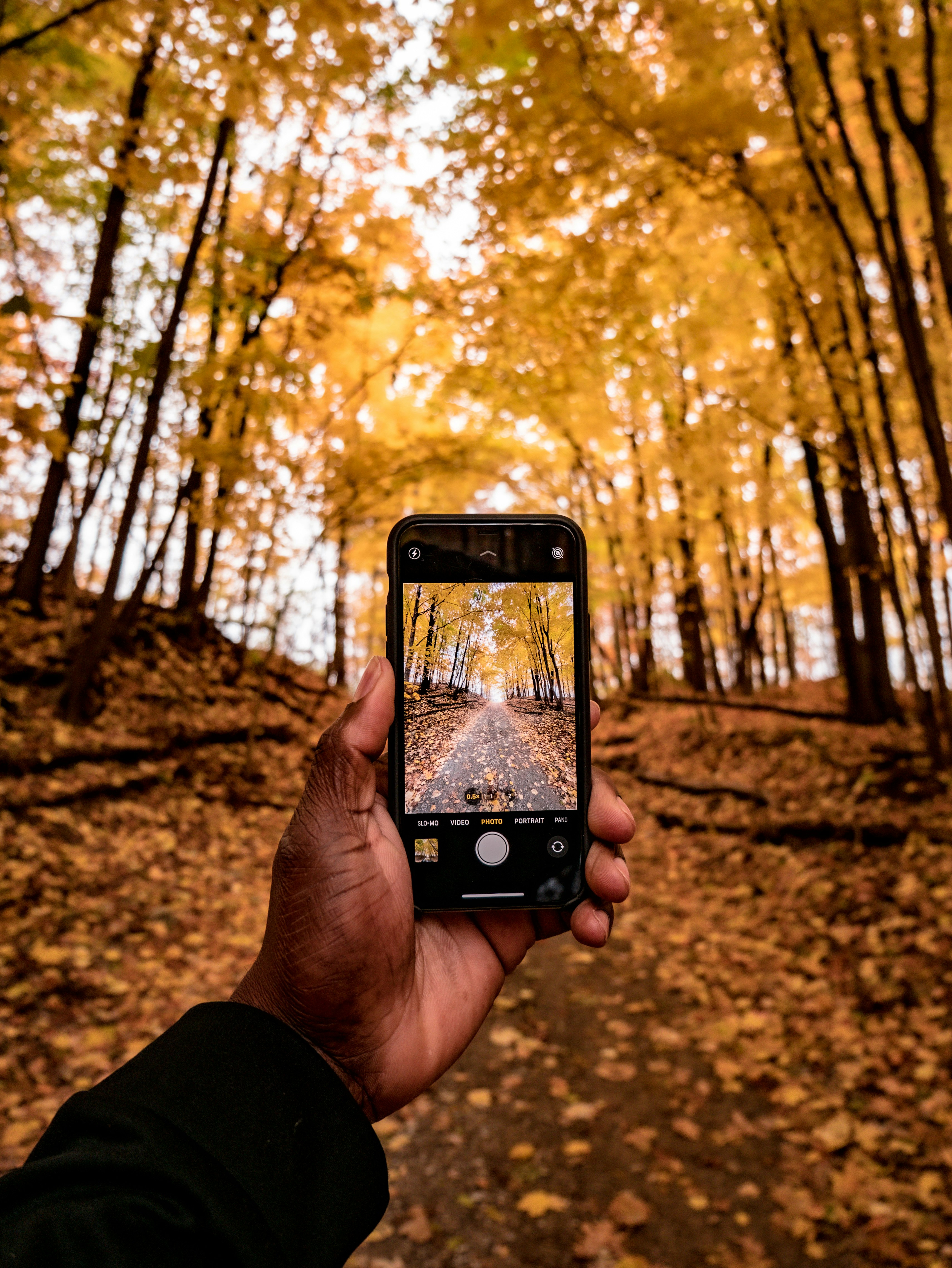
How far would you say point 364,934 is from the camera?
1384 mm

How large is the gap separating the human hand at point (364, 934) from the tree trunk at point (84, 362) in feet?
20.0

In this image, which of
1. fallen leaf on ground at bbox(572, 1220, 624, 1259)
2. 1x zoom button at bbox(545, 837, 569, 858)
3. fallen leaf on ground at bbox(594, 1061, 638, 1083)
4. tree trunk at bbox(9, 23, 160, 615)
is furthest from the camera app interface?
tree trunk at bbox(9, 23, 160, 615)

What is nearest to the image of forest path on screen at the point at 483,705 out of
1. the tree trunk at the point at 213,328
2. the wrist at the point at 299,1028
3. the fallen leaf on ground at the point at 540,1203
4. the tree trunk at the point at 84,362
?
the wrist at the point at 299,1028

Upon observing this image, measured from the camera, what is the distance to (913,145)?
14.2 feet

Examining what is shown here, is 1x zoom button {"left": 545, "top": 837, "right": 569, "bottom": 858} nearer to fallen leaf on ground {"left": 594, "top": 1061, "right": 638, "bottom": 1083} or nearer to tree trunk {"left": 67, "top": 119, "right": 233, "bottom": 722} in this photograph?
fallen leaf on ground {"left": 594, "top": 1061, "right": 638, "bottom": 1083}

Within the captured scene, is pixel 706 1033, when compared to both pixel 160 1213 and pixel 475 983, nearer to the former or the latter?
pixel 475 983

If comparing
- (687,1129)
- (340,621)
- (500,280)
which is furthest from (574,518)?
(340,621)

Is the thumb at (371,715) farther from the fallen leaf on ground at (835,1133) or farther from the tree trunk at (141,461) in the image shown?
the tree trunk at (141,461)

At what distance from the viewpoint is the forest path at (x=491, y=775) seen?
1.62 metres

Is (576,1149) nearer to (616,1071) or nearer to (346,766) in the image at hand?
(616,1071)

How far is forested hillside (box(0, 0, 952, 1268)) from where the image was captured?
125 inches

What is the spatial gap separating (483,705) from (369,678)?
0.29 m

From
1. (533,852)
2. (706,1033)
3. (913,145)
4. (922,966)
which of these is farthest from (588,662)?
(913,145)

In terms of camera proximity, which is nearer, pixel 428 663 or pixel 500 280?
pixel 428 663
